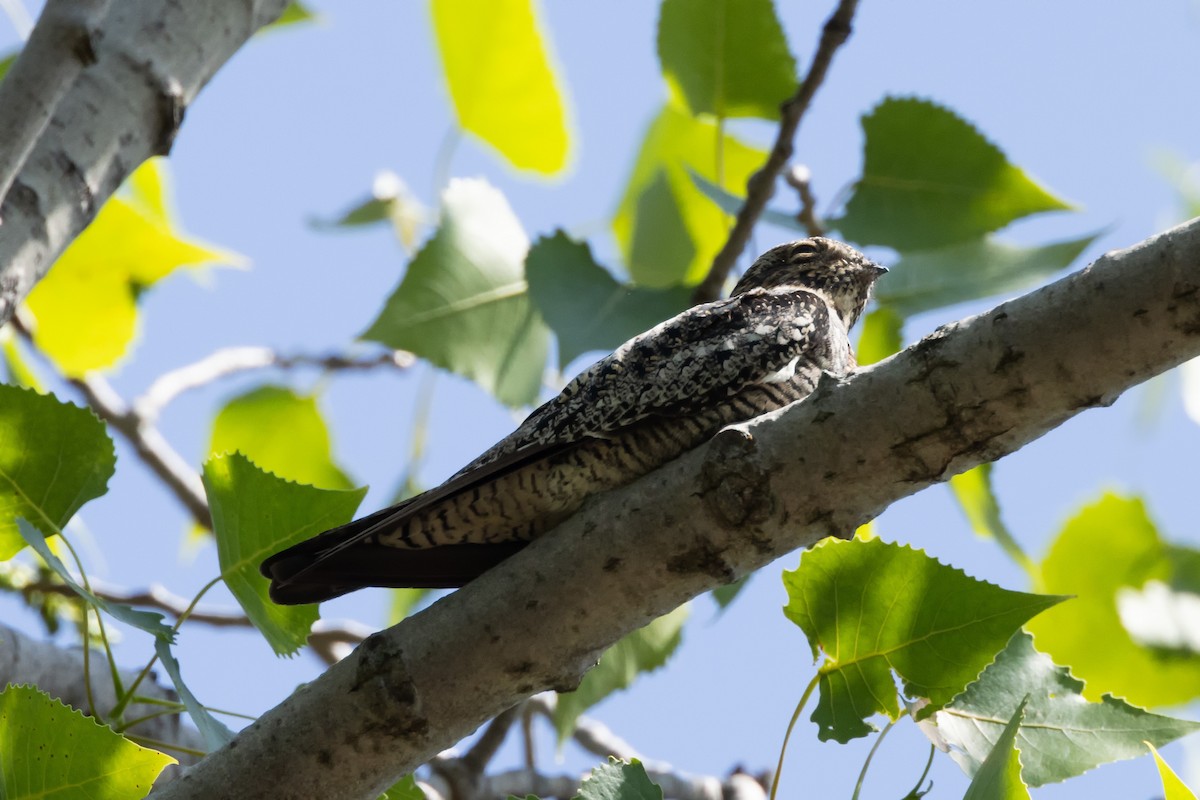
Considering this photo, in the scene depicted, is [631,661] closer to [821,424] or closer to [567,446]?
[567,446]

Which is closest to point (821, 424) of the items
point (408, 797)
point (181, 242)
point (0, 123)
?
point (408, 797)

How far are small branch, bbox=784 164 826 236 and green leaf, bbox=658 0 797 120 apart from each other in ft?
0.61

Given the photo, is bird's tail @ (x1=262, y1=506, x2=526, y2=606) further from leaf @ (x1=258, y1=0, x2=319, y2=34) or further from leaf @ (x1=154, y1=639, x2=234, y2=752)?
leaf @ (x1=258, y1=0, x2=319, y2=34)

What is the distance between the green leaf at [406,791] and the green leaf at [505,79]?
2526mm

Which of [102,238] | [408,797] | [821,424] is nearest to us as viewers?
[821,424]

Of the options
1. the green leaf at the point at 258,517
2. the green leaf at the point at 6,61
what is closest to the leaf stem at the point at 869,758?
the green leaf at the point at 258,517

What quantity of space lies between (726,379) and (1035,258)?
1474 millimetres

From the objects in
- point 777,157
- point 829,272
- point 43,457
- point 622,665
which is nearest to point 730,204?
point 777,157

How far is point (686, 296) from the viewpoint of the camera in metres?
3.71

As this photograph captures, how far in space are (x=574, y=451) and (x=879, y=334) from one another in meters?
1.45

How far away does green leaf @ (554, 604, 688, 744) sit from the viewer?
3.28 metres

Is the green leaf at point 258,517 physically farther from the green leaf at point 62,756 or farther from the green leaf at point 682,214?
the green leaf at point 682,214

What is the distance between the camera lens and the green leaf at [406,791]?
2.34 m

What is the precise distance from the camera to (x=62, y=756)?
1971mm
